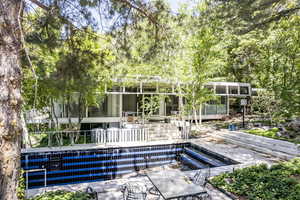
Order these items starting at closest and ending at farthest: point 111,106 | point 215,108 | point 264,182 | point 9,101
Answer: point 9,101 < point 264,182 < point 111,106 < point 215,108

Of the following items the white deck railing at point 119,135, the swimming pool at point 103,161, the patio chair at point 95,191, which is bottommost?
the swimming pool at point 103,161

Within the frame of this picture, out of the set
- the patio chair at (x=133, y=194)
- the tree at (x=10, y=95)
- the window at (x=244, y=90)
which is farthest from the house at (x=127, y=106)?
the tree at (x=10, y=95)

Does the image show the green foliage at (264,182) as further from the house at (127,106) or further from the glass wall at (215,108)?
the glass wall at (215,108)

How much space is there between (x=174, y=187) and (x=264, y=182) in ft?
9.58

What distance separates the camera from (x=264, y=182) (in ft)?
17.1

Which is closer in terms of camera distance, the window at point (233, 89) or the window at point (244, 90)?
the window at point (233, 89)

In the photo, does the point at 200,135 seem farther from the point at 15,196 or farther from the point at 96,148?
the point at 15,196

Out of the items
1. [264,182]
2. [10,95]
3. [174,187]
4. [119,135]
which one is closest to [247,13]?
[264,182]

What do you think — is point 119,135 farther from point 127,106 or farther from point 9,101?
point 9,101

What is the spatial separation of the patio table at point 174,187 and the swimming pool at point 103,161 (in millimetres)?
3851

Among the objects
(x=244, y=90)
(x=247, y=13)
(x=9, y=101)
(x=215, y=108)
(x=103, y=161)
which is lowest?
(x=103, y=161)

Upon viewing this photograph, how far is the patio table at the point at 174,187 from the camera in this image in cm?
387

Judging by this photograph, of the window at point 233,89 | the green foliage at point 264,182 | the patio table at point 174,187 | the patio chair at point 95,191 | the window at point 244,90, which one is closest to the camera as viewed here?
the patio table at point 174,187

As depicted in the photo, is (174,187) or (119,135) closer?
A: (174,187)
